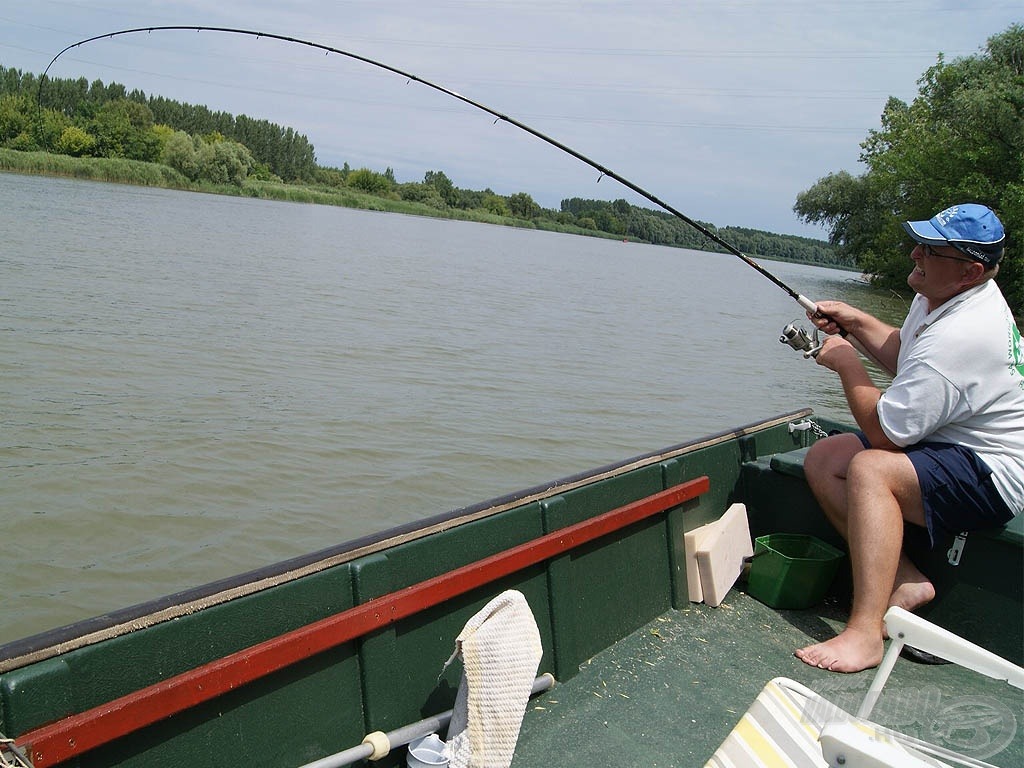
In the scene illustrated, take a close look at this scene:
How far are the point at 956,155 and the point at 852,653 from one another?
1071 inches

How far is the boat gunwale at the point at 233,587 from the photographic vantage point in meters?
1.67

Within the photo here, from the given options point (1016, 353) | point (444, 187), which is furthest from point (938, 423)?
point (444, 187)

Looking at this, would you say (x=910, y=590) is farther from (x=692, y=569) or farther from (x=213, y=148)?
(x=213, y=148)

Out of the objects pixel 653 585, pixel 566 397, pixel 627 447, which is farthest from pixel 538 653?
pixel 566 397

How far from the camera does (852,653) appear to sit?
300 centimetres

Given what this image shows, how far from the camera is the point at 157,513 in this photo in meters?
6.73

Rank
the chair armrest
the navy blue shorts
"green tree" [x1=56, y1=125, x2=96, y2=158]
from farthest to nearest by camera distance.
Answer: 1. "green tree" [x1=56, y1=125, x2=96, y2=158]
2. the navy blue shorts
3. the chair armrest

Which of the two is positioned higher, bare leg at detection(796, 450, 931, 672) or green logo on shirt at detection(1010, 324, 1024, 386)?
green logo on shirt at detection(1010, 324, 1024, 386)

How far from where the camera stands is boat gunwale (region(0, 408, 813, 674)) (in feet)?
5.47

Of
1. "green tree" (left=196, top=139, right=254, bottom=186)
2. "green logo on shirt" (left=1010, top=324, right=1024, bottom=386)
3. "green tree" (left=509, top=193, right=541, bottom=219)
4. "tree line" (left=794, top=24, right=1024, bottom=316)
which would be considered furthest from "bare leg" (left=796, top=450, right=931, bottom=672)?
"green tree" (left=509, top=193, right=541, bottom=219)

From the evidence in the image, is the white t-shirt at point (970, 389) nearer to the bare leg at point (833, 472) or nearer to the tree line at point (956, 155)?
the bare leg at point (833, 472)

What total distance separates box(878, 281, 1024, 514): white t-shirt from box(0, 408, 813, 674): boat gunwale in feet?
3.38

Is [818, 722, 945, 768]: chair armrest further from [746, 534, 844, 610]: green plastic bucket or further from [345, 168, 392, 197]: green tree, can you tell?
[345, 168, 392, 197]: green tree

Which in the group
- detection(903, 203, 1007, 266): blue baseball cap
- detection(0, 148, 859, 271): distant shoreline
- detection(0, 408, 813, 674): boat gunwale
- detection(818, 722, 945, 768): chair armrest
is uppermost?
detection(0, 148, 859, 271): distant shoreline
